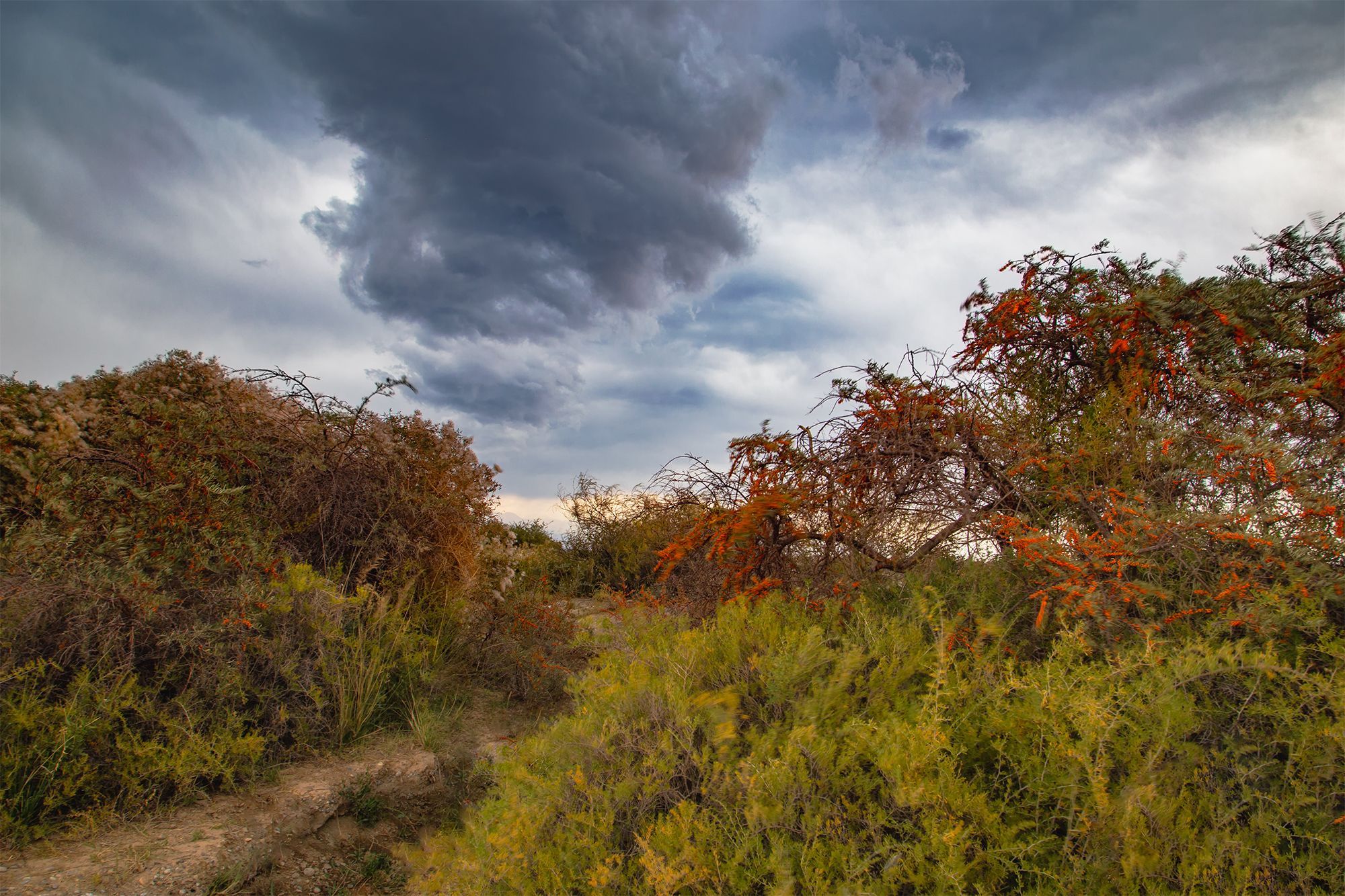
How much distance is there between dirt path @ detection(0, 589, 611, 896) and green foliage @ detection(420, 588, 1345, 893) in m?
1.00

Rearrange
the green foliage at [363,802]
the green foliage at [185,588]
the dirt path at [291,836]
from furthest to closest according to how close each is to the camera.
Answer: the green foliage at [363,802] < the green foliage at [185,588] < the dirt path at [291,836]

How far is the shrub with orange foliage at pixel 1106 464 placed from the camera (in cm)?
269

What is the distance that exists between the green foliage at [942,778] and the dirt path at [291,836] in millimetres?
996

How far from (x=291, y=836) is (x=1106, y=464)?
5001 mm

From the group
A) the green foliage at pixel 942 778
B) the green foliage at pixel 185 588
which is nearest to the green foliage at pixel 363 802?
the green foliage at pixel 185 588

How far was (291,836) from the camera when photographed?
14.3 feet

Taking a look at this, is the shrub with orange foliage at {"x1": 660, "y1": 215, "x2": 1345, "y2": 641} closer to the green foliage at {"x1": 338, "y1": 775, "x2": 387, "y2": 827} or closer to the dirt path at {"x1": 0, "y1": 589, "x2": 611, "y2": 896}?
the dirt path at {"x1": 0, "y1": 589, "x2": 611, "y2": 896}

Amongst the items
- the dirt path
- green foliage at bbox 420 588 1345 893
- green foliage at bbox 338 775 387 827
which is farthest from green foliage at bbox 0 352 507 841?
green foliage at bbox 420 588 1345 893

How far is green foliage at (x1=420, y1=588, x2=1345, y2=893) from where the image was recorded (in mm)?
2018

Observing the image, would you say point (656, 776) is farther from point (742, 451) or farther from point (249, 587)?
point (249, 587)

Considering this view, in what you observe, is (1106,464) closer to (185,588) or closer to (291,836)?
(291,836)

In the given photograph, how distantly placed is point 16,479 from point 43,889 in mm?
3089

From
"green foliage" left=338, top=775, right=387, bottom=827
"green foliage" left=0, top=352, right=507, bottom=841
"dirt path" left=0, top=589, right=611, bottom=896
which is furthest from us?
"green foliage" left=338, top=775, right=387, bottom=827

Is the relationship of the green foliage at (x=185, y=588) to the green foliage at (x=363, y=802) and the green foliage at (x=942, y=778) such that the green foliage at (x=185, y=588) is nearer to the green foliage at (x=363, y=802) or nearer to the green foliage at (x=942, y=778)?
the green foliage at (x=363, y=802)
